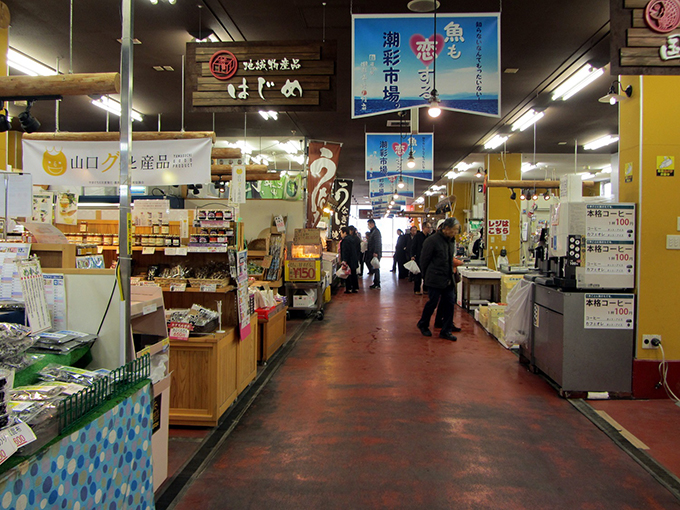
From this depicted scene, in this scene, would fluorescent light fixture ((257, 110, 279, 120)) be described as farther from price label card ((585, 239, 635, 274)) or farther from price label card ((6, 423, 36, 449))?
price label card ((6, 423, 36, 449))

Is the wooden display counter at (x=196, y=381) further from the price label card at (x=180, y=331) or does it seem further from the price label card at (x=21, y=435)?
the price label card at (x=21, y=435)

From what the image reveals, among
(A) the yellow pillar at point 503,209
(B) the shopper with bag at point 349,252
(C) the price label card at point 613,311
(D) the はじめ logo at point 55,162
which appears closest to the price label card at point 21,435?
(D) the はじめ logo at point 55,162

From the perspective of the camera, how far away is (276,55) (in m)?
4.03

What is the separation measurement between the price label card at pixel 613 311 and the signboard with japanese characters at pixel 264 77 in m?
3.20

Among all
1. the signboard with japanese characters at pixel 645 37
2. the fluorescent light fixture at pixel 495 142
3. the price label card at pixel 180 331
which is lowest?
the price label card at pixel 180 331

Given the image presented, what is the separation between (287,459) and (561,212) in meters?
3.51

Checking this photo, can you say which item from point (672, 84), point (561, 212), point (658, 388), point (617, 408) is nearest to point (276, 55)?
point (561, 212)

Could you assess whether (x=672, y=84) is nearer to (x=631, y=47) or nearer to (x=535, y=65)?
(x=631, y=47)

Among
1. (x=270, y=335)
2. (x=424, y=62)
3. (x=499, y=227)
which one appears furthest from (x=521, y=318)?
(x=499, y=227)

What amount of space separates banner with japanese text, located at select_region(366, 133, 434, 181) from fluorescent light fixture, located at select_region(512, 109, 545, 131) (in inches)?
79.3

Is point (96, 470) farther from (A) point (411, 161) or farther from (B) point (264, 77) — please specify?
(A) point (411, 161)

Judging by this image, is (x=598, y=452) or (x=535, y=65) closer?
(x=598, y=452)

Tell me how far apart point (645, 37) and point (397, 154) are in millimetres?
5916

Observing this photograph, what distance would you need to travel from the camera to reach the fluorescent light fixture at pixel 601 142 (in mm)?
11253
